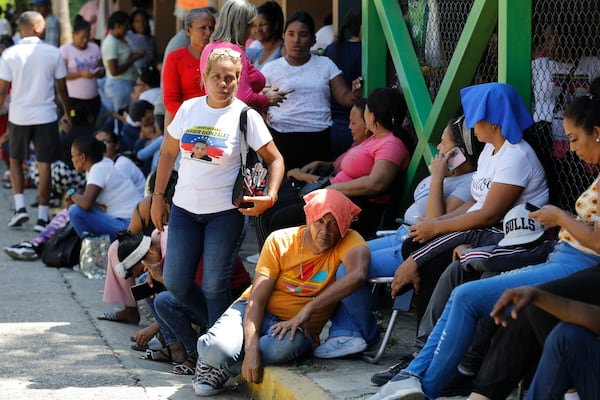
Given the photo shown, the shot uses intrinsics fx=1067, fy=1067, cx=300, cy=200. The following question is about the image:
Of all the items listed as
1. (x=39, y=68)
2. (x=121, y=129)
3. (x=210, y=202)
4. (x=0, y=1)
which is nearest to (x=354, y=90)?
(x=210, y=202)

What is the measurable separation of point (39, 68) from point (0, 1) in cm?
2334

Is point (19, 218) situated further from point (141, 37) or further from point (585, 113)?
point (585, 113)

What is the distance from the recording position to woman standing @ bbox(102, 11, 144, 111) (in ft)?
44.6

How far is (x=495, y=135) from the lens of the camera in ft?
18.2

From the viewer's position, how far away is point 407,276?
5574 millimetres

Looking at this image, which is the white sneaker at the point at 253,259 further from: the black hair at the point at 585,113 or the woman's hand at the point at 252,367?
the black hair at the point at 585,113

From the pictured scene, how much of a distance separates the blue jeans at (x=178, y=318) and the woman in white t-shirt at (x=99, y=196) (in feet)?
9.26

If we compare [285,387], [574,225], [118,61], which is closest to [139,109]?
[118,61]

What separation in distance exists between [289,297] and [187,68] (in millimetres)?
2168

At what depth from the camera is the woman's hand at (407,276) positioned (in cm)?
557

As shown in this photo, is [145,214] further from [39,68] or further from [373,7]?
[39,68]

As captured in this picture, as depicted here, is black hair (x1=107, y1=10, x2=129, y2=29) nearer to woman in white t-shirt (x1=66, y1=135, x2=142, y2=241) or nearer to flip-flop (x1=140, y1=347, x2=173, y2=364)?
woman in white t-shirt (x1=66, y1=135, x2=142, y2=241)

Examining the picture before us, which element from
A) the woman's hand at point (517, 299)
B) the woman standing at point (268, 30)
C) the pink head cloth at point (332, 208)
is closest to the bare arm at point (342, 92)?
the woman standing at point (268, 30)

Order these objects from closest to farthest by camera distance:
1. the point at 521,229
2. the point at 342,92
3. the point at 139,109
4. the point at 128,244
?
the point at 521,229 < the point at 128,244 < the point at 342,92 < the point at 139,109
